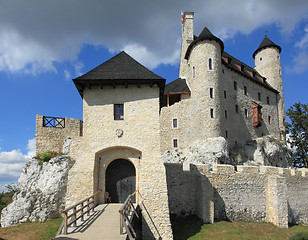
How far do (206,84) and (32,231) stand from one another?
2291 centimetres

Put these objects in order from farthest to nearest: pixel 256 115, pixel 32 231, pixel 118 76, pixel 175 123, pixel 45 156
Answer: pixel 256 115 → pixel 175 123 → pixel 45 156 → pixel 118 76 → pixel 32 231

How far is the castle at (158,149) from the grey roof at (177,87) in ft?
0.99

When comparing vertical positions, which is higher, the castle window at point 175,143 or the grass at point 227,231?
the castle window at point 175,143

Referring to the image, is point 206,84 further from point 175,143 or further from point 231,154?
point 231,154

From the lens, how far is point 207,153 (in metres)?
27.0

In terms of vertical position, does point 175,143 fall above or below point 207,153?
above

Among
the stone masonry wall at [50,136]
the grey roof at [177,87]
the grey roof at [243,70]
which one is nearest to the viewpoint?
the stone masonry wall at [50,136]

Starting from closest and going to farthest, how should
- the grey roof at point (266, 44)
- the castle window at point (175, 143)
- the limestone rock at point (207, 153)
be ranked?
the limestone rock at point (207, 153), the castle window at point (175, 143), the grey roof at point (266, 44)

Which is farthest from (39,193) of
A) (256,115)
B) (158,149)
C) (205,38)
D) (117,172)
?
(256,115)

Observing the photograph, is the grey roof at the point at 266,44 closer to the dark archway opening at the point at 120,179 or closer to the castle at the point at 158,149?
the castle at the point at 158,149

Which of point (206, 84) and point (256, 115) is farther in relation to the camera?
point (256, 115)

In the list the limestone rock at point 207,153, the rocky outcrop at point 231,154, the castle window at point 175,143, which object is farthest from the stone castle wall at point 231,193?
the castle window at point 175,143

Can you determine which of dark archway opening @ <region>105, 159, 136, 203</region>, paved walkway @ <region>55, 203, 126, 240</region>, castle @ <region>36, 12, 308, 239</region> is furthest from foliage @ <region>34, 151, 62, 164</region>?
paved walkway @ <region>55, 203, 126, 240</region>

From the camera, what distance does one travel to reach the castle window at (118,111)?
14850 millimetres
